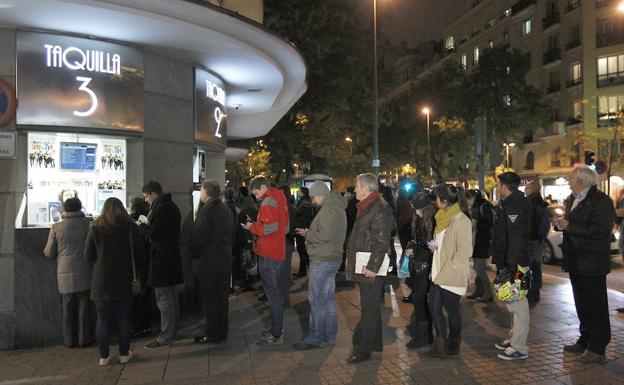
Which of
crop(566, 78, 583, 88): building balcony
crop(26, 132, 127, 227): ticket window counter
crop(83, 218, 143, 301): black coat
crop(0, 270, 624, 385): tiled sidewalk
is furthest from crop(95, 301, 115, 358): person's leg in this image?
crop(566, 78, 583, 88): building balcony

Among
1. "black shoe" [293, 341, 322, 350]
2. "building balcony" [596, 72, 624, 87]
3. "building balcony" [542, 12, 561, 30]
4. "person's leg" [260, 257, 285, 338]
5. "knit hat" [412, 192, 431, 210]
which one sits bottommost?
"black shoe" [293, 341, 322, 350]

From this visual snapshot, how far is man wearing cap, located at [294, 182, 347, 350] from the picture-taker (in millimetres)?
5852

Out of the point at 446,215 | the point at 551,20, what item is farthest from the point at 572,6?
the point at 446,215

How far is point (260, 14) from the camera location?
1036 cm

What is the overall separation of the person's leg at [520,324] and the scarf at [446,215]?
1.09 m

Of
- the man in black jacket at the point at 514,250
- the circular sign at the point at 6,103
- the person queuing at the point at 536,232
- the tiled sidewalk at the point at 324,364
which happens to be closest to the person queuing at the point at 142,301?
the tiled sidewalk at the point at 324,364

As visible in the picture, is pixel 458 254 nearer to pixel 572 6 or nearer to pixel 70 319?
pixel 70 319

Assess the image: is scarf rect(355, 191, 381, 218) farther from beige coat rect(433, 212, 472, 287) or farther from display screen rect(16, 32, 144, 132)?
display screen rect(16, 32, 144, 132)

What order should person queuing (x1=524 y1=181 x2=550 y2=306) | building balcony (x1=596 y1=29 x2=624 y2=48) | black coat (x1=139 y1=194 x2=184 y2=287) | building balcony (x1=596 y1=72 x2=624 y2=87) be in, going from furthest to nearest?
building balcony (x1=596 y1=72 x2=624 y2=87), building balcony (x1=596 y1=29 x2=624 y2=48), person queuing (x1=524 y1=181 x2=550 y2=306), black coat (x1=139 y1=194 x2=184 y2=287)

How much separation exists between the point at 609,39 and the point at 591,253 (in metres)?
41.3

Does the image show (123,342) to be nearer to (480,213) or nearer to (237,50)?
(237,50)

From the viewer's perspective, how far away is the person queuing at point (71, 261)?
6055mm

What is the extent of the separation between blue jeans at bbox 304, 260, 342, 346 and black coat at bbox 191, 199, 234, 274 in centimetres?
113

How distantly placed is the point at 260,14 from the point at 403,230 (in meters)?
5.04
